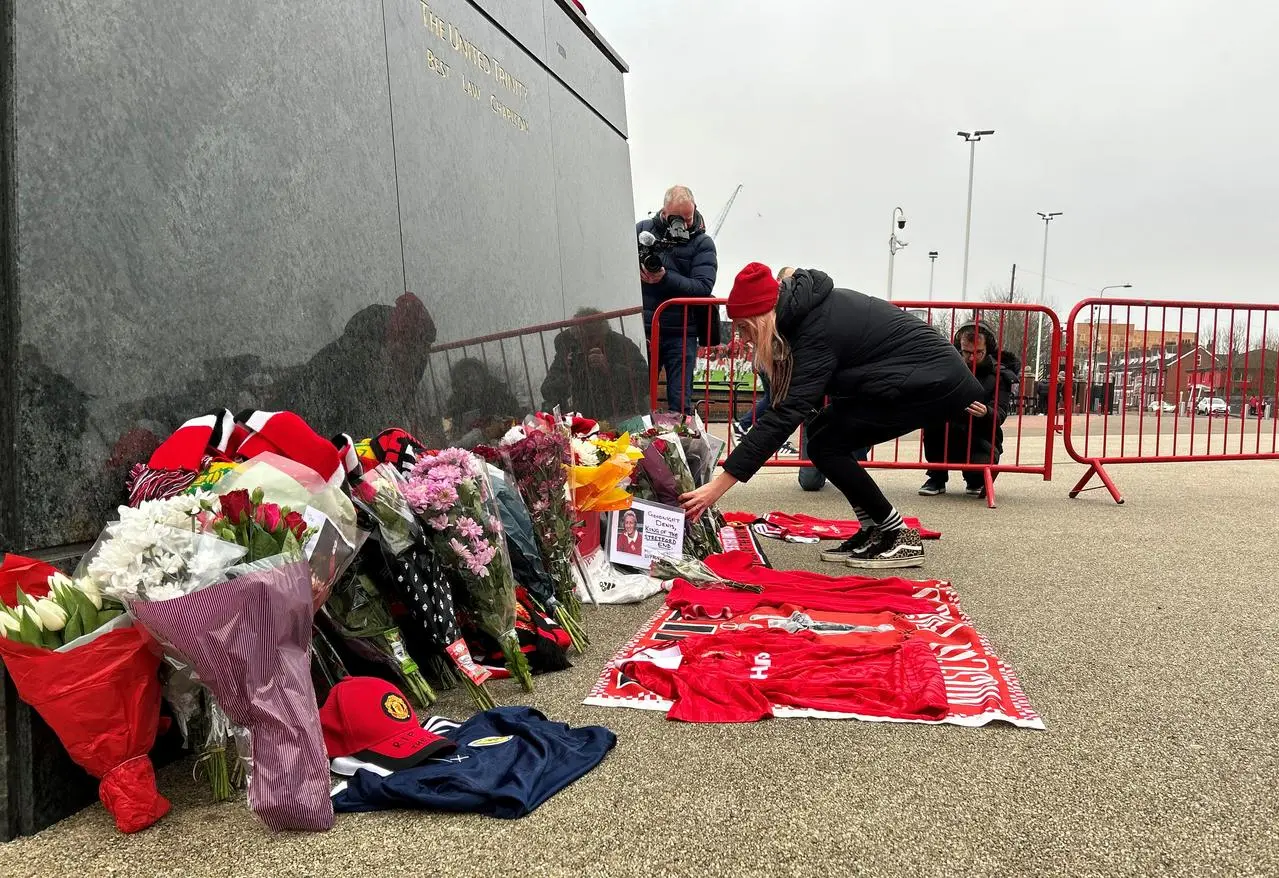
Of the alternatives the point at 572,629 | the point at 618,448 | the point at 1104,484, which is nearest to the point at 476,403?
the point at 618,448

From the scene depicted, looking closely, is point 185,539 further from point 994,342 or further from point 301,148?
point 994,342

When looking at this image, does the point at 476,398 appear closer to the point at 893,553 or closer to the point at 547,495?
the point at 547,495

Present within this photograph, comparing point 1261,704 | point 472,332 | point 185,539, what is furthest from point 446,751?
point 472,332

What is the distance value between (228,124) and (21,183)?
96 centimetres

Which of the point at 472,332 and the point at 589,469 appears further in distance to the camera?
the point at 472,332

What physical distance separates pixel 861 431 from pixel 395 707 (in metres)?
3.36

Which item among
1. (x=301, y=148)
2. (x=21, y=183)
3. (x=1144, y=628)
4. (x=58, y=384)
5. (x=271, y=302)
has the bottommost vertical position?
(x=1144, y=628)

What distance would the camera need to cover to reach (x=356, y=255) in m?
3.97

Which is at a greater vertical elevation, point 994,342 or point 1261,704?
point 994,342

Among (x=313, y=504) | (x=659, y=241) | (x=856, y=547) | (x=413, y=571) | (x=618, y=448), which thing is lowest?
(x=856, y=547)

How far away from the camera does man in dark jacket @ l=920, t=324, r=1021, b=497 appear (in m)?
8.09

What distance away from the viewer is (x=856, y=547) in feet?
17.9

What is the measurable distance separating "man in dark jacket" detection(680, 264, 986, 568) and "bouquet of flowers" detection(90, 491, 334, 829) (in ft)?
8.65

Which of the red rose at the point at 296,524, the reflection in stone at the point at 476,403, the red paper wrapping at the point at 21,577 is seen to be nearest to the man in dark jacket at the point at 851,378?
the reflection in stone at the point at 476,403
